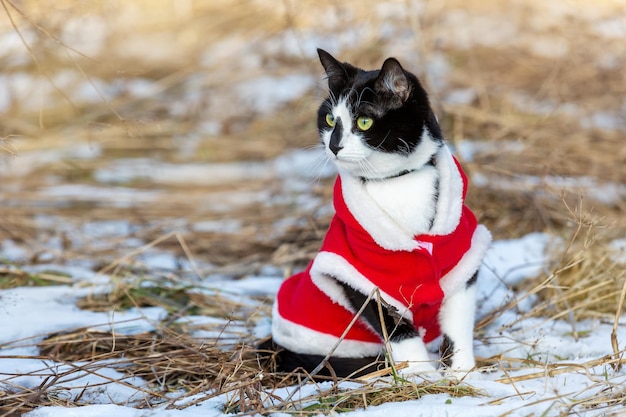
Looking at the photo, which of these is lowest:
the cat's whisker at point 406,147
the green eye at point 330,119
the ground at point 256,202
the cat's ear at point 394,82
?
the ground at point 256,202

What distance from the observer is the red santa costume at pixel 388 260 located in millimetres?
1764

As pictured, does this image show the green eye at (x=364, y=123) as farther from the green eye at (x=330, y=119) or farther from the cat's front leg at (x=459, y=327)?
the cat's front leg at (x=459, y=327)

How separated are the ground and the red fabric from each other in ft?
0.65

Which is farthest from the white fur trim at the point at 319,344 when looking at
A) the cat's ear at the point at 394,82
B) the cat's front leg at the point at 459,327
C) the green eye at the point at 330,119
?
the cat's ear at the point at 394,82

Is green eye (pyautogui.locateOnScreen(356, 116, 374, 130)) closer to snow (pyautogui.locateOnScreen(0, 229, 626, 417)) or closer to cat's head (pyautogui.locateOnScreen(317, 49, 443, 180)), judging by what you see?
cat's head (pyautogui.locateOnScreen(317, 49, 443, 180))

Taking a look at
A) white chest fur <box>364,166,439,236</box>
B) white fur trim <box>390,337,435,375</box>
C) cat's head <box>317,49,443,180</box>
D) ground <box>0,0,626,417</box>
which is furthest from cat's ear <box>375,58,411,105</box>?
white fur trim <box>390,337,435,375</box>

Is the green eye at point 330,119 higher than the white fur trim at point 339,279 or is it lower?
higher

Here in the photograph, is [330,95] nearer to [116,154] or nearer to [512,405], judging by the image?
[512,405]

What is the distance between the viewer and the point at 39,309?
7.65 feet

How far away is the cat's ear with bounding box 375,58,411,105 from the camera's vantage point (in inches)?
69.4

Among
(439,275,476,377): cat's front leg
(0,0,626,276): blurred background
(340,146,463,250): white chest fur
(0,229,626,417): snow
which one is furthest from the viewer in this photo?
(0,0,626,276): blurred background

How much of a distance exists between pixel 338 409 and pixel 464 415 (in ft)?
0.98

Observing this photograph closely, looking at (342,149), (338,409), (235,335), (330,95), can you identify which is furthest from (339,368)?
(330,95)

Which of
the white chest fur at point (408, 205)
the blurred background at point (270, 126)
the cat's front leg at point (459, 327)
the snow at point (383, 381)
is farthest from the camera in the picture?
the blurred background at point (270, 126)
